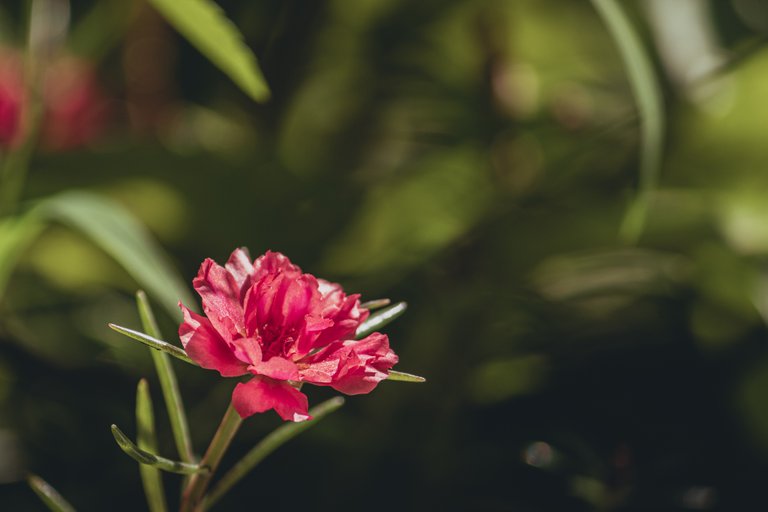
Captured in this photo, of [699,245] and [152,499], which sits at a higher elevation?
[152,499]

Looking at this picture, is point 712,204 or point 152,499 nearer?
point 152,499

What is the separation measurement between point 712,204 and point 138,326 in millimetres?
454

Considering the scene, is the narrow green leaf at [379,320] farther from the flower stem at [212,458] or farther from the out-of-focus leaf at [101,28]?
the out-of-focus leaf at [101,28]

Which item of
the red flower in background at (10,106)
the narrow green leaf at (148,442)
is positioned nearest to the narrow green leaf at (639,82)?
the narrow green leaf at (148,442)

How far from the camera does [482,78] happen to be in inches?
26.6

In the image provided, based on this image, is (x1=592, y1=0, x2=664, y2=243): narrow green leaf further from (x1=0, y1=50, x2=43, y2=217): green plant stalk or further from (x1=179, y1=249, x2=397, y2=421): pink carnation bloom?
(x1=0, y1=50, x2=43, y2=217): green plant stalk

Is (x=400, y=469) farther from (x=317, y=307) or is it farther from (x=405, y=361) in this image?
(x=317, y=307)

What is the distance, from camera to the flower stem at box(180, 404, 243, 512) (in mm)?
233

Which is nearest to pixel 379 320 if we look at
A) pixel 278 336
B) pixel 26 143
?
pixel 278 336

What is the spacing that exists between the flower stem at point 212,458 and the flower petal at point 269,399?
16 mm

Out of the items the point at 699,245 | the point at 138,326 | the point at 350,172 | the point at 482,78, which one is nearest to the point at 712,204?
the point at 699,245

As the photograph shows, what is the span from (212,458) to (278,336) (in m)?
0.04

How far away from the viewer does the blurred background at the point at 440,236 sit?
0.50 metres

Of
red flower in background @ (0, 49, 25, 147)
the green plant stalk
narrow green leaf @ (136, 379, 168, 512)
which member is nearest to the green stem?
the green plant stalk
